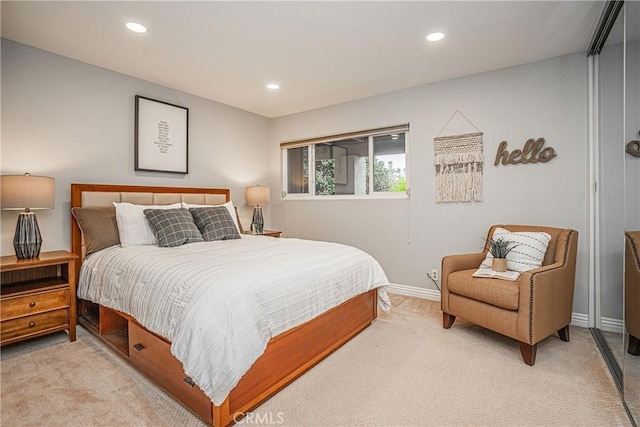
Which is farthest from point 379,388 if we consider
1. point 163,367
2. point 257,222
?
point 257,222

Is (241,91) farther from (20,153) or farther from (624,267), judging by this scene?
(624,267)

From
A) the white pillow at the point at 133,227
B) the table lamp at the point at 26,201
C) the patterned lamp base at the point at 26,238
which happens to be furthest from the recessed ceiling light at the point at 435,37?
the patterned lamp base at the point at 26,238

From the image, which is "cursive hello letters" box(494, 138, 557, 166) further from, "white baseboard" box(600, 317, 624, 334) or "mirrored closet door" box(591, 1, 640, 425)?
"white baseboard" box(600, 317, 624, 334)

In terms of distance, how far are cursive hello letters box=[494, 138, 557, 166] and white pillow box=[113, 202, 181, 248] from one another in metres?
3.41

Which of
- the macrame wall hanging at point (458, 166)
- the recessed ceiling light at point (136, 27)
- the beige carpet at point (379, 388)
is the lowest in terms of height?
the beige carpet at point (379, 388)

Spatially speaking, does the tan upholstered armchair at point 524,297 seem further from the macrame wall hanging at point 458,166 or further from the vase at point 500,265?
the macrame wall hanging at point 458,166

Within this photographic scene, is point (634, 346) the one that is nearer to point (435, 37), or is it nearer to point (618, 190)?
point (618, 190)

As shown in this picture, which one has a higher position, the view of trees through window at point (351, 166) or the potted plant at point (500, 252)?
the view of trees through window at point (351, 166)

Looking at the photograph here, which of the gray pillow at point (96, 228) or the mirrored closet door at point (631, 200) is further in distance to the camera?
the gray pillow at point (96, 228)

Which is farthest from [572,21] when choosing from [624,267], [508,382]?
[508,382]

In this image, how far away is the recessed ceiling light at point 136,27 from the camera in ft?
8.04

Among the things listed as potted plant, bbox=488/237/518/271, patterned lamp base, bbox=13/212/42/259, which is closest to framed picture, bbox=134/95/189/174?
patterned lamp base, bbox=13/212/42/259

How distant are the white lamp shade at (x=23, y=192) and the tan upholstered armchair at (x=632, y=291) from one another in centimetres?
405

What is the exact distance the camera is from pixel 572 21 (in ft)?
7.91
